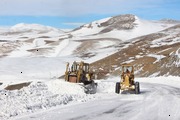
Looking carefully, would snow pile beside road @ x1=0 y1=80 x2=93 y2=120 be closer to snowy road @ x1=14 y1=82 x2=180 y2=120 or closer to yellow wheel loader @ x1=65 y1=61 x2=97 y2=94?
snowy road @ x1=14 y1=82 x2=180 y2=120

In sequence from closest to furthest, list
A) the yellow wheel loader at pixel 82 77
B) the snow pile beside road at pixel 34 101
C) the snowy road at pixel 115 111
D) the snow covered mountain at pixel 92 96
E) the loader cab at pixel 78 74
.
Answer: the snowy road at pixel 115 111 < the snow pile beside road at pixel 34 101 < the snow covered mountain at pixel 92 96 < the yellow wheel loader at pixel 82 77 < the loader cab at pixel 78 74

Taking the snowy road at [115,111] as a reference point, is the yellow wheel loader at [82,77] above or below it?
above

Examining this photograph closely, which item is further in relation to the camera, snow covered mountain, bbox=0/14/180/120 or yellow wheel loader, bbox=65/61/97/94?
yellow wheel loader, bbox=65/61/97/94

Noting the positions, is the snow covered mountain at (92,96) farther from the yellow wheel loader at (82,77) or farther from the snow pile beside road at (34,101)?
the yellow wheel loader at (82,77)

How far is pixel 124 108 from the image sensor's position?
68.9 feet

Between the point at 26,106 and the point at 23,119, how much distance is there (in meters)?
2.86

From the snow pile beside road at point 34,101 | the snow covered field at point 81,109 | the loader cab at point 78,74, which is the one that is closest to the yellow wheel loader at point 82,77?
the loader cab at point 78,74

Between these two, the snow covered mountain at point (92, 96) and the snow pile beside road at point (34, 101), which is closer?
the snow pile beside road at point (34, 101)

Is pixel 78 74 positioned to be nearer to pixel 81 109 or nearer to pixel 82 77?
pixel 82 77

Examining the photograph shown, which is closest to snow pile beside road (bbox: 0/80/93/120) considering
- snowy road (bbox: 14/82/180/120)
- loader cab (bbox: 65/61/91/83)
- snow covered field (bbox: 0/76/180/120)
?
snow covered field (bbox: 0/76/180/120)

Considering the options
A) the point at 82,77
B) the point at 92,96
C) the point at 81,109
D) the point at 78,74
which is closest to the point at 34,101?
the point at 81,109

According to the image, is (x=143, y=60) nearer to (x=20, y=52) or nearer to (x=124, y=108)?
(x=124, y=108)

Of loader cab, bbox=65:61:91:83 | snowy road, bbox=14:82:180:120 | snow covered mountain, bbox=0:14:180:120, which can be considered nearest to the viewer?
snowy road, bbox=14:82:180:120

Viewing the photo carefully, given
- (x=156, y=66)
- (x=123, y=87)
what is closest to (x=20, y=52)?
(x=156, y=66)
